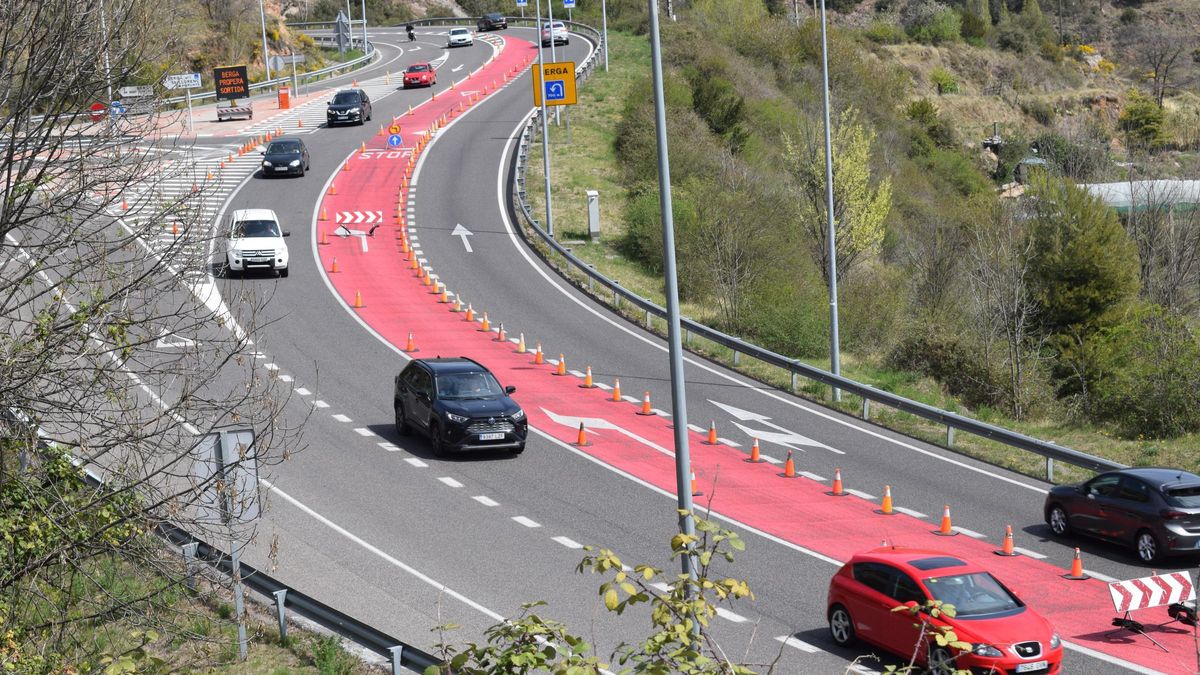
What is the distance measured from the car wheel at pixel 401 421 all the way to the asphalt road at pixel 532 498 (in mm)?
266

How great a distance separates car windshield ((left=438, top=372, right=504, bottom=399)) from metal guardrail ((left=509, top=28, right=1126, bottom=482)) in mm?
8607

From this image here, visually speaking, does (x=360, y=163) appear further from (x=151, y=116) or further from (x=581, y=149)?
(x=151, y=116)

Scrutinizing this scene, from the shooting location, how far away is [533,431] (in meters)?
27.5

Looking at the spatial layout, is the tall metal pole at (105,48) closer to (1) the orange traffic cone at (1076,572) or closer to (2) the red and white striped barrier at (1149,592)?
(2) the red and white striped barrier at (1149,592)

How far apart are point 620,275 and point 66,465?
101 feet

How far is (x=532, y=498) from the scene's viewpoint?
2325cm

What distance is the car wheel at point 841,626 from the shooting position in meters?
16.6

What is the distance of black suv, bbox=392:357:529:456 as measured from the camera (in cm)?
2498

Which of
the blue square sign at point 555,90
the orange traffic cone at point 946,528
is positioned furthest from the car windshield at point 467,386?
the blue square sign at point 555,90

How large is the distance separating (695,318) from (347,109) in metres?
32.7

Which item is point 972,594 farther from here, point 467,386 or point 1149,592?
point 467,386

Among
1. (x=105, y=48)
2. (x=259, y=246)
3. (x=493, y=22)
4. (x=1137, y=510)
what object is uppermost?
(x=105, y=48)

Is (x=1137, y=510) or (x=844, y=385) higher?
(x=1137, y=510)

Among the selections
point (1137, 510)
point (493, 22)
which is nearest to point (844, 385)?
point (1137, 510)
